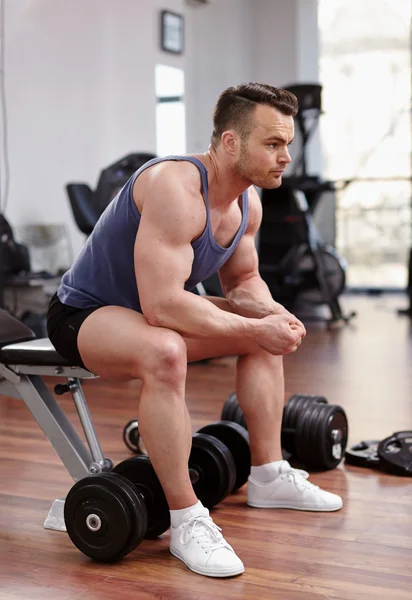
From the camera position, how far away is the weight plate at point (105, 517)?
61.2 inches

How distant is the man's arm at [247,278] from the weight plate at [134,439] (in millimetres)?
627

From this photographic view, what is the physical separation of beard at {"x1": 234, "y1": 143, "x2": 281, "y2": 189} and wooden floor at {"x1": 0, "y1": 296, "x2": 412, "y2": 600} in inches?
27.7

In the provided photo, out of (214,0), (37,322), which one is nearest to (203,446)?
(37,322)

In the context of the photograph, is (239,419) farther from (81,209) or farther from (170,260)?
(81,209)

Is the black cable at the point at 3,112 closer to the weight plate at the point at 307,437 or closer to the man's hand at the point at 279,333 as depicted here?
the weight plate at the point at 307,437

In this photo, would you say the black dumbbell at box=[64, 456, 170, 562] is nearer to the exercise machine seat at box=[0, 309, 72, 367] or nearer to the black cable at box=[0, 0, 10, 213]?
the exercise machine seat at box=[0, 309, 72, 367]

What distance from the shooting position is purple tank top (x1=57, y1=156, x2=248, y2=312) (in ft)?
5.49

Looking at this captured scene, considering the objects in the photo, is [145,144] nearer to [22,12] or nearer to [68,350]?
[22,12]

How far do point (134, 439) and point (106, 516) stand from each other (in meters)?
0.81

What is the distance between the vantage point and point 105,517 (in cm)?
156

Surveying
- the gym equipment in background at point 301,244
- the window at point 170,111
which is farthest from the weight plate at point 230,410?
the window at point 170,111

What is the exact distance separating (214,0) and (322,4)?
1103mm

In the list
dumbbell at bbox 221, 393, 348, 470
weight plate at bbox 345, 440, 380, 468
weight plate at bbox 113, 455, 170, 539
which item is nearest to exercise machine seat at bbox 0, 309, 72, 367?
weight plate at bbox 113, 455, 170, 539

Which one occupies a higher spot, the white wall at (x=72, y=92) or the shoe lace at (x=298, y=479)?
the white wall at (x=72, y=92)
